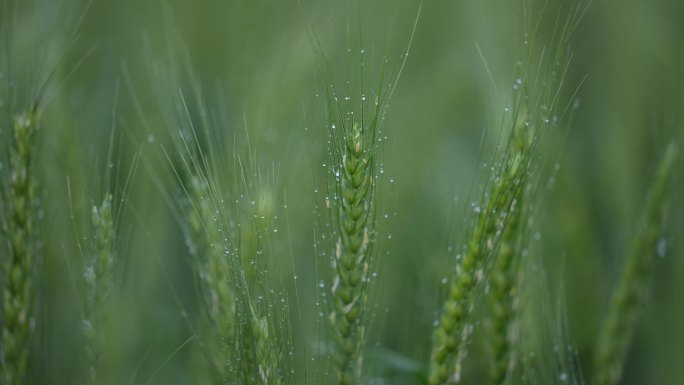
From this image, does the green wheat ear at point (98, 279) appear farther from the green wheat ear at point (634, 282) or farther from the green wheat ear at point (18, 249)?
the green wheat ear at point (634, 282)

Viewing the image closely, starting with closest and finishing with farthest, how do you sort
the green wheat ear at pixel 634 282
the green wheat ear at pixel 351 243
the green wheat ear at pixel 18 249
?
the green wheat ear at pixel 351 243, the green wheat ear at pixel 18 249, the green wheat ear at pixel 634 282

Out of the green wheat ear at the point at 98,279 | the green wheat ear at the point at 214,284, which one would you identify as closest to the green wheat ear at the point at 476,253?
the green wheat ear at the point at 214,284

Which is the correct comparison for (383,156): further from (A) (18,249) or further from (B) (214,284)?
(A) (18,249)

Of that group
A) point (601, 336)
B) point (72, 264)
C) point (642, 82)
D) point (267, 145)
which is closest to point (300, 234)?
point (267, 145)

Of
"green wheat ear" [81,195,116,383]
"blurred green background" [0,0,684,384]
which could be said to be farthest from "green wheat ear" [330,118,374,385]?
"green wheat ear" [81,195,116,383]

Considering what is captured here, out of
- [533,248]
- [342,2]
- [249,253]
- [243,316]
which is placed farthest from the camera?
[342,2]

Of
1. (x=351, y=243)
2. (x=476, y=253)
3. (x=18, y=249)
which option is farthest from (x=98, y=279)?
(x=476, y=253)

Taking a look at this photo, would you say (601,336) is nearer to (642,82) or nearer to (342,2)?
(642,82)
